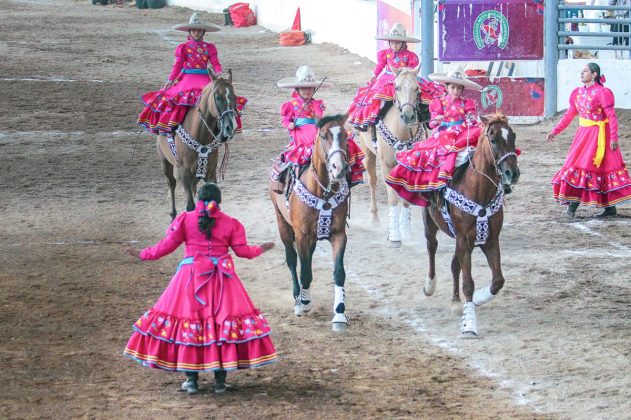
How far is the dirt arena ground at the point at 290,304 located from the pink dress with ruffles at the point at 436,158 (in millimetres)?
1306

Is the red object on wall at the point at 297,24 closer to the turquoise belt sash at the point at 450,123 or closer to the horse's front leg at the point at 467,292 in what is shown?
the turquoise belt sash at the point at 450,123

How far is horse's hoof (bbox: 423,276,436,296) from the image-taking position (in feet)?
41.1

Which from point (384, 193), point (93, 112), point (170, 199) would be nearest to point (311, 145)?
point (170, 199)

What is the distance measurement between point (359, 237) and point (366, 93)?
1.85m

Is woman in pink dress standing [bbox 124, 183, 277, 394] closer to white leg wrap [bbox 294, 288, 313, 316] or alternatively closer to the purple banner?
white leg wrap [bbox 294, 288, 313, 316]

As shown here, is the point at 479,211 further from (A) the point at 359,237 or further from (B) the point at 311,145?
(A) the point at 359,237

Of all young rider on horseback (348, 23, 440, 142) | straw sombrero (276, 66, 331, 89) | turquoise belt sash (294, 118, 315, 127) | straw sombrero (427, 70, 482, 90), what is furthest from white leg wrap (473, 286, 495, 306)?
young rider on horseback (348, 23, 440, 142)

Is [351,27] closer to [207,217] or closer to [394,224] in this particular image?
[394,224]

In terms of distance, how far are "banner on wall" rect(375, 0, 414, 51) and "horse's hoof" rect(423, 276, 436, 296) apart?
14158 millimetres

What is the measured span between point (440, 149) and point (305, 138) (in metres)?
1.35

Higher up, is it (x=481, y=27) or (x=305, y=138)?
(x=481, y=27)

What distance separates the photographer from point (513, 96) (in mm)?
22953

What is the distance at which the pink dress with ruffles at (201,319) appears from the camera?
30.2 ft

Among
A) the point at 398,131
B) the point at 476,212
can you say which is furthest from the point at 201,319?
the point at 398,131
